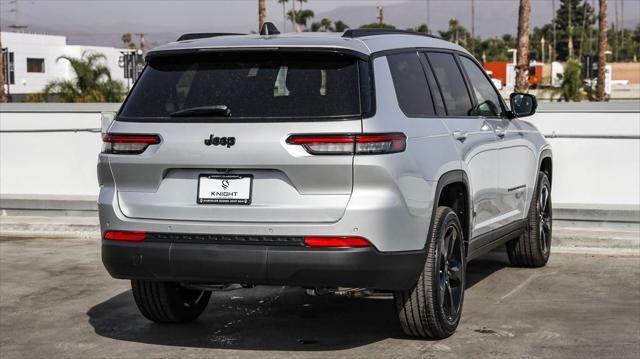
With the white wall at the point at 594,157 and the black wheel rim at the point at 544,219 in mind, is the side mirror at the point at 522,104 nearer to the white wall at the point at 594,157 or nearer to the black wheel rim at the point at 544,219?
the black wheel rim at the point at 544,219

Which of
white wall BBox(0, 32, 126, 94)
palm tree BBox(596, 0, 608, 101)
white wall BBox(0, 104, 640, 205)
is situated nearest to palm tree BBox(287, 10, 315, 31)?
white wall BBox(0, 32, 126, 94)

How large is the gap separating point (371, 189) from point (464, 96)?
2.00 meters

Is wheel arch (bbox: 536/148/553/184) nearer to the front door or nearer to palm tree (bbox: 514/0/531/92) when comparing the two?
the front door

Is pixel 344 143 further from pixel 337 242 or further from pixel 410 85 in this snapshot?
pixel 410 85

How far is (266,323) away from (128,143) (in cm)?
174

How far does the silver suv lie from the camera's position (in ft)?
18.9

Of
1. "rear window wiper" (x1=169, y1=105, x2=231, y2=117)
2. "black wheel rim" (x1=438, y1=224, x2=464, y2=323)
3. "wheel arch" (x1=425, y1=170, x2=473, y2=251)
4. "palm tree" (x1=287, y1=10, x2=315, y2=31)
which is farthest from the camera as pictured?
"palm tree" (x1=287, y1=10, x2=315, y2=31)

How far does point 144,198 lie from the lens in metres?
6.16

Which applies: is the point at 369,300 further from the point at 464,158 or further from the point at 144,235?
the point at 144,235

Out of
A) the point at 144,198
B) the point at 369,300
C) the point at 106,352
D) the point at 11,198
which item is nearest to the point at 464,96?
the point at 369,300

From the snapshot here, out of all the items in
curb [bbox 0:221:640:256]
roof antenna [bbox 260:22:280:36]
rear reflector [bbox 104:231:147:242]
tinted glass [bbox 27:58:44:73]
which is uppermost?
tinted glass [bbox 27:58:44:73]

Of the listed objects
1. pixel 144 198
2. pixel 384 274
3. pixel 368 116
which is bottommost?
pixel 384 274

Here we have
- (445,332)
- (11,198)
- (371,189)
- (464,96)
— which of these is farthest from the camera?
(11,198)

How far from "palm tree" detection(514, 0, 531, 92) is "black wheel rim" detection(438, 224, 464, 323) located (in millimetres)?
20891
